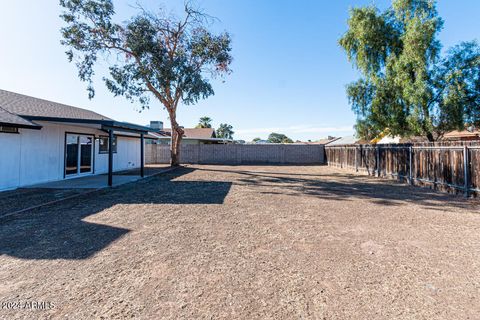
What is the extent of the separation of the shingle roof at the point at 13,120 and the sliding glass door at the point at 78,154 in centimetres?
228

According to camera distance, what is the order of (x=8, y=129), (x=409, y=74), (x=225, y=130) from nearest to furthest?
1. (x=8, y=129)
2. (x=409, y=74)
3. (x=225, y=130)

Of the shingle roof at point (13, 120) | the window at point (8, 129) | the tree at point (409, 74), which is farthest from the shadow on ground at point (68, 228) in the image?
the tree at point (409, 74)

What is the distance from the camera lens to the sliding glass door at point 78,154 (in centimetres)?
1043

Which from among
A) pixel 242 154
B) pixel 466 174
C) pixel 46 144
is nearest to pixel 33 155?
pixel 46 144

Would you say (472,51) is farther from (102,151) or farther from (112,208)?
→ (102,151)

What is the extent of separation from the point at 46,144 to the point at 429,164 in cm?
1445

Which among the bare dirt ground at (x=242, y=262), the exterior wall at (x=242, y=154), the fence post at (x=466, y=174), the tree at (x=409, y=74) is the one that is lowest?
the bare dirt ground at (x=242, y=262)

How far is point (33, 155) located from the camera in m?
8.70

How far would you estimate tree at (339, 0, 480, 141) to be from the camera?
9.58m

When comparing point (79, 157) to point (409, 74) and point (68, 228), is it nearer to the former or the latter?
point (68, 228)

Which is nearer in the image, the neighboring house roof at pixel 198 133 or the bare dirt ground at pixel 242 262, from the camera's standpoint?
the bare dirt ground at pixel 242 262

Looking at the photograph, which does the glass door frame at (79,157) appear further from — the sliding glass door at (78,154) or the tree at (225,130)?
the tree at (225,130)

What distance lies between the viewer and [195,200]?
658 centimetres

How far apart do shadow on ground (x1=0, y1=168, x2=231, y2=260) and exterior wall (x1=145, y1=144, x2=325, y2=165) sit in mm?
14227
